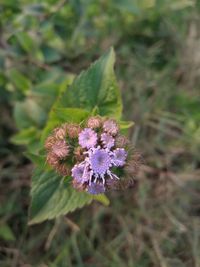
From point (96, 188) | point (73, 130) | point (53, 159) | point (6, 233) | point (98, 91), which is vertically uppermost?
point (98, 91)

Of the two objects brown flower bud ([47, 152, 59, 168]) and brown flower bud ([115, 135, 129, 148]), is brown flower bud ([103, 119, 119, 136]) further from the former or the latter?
brown flower bud ([47, 152, 59, 168])

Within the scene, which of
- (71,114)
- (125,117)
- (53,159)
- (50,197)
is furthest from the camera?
(125,117)

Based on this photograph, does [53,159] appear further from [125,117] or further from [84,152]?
[125,117]

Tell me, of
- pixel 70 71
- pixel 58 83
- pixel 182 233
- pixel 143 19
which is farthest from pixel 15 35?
pixel 182 233

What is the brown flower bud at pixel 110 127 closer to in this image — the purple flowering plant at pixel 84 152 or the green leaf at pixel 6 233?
the purple flowering plant at pixel 84 152

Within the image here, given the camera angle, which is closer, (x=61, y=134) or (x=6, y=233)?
(x=61, y=134)

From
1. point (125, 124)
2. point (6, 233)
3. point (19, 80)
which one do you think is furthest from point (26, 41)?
point (6, 233)

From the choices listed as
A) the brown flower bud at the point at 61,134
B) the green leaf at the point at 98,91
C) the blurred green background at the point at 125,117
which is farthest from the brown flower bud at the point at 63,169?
the blurred green background at the point at 125,117
